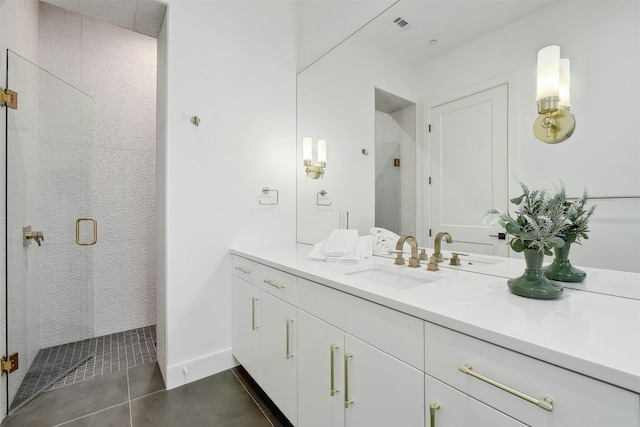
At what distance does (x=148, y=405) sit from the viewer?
168 centimetres

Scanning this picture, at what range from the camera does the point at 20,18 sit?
180 centimetres

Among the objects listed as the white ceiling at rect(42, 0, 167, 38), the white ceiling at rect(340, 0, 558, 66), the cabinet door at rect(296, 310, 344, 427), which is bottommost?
the cabinet door at rect(296, 310, 344, 427)

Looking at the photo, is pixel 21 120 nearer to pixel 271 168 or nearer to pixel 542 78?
pixel 271 168

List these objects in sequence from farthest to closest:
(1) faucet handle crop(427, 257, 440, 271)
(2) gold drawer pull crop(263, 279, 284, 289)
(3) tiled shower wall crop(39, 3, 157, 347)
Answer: (3) tiled shower wall crop(39, 3, 157, 347) < (2) gold drawer pull crop(263, 279, 284, 289) < (1) faucet handle crop(427, 257, 440, 271)

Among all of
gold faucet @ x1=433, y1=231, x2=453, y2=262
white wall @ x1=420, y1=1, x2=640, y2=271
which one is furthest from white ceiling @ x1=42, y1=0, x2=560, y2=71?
gold faucet @ x1=433, y1=231, x2=453, y2=262

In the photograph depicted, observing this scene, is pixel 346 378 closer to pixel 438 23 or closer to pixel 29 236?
pixel 438 23

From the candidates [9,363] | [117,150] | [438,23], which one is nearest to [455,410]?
[438,23]

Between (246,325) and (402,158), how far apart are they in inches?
55.0

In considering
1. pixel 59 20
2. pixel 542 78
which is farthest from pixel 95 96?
pixel 542 78

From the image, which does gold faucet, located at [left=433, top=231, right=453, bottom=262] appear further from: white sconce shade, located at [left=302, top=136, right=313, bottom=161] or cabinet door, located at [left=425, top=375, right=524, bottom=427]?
white sconce shade, located at [left=302, top=136, right=313, bottom=161]

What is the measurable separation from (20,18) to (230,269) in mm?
2030

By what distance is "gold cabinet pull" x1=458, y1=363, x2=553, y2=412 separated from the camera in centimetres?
59

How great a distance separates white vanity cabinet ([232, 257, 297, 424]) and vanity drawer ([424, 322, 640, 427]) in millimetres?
776

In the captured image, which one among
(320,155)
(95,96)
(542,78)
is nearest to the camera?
(542,78)
